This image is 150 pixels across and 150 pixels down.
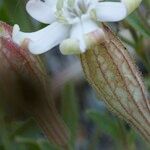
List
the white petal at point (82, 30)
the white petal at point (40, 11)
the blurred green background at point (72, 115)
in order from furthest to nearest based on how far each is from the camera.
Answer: the blurred green background at point (72, 115)
the white petal at point (40, 11)
the white petal at point (82, 30)

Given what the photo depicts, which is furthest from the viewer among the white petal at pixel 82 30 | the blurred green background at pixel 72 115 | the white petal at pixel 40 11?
the blurred green background at pixel 72 115

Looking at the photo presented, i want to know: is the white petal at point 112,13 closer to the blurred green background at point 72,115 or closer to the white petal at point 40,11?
the white petal at point 40,11

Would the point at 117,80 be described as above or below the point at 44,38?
below

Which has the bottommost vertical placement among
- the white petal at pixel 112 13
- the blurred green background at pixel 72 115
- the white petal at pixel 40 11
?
the blurred green background at pixel 72 115

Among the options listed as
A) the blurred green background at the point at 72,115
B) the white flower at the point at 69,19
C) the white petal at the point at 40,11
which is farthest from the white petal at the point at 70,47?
the blurred green background at the point at 72,115

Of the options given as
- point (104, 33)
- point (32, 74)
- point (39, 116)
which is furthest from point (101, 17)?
point (39, 116)

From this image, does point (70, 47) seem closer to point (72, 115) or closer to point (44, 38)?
point (44, 38)

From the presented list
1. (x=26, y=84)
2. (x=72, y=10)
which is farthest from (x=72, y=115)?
(x=72, y=10)
